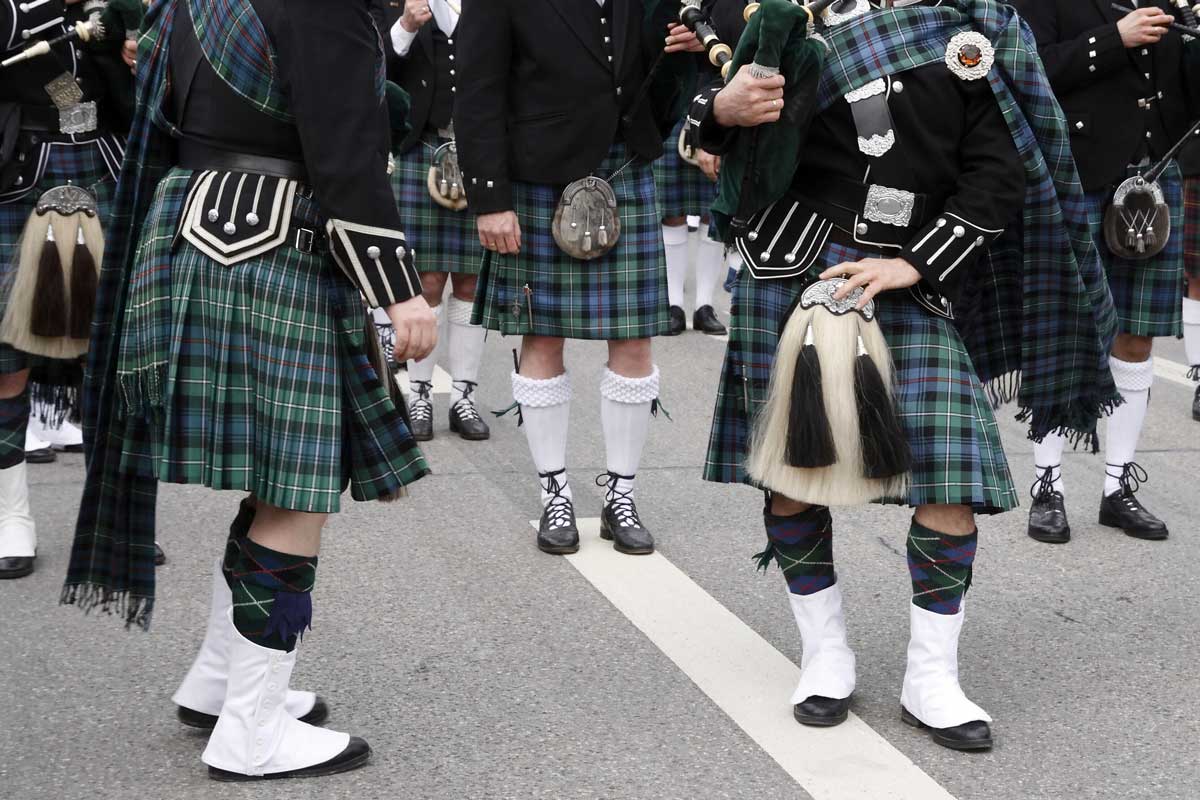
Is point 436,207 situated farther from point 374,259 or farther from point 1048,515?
point 374,259

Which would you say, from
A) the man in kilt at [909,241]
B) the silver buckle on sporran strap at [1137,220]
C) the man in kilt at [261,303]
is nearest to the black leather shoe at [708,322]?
the silver buckle on sporran strap at [1137,220]

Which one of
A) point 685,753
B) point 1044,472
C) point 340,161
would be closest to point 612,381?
point 1044,472

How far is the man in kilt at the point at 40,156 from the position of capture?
4023 millimetres

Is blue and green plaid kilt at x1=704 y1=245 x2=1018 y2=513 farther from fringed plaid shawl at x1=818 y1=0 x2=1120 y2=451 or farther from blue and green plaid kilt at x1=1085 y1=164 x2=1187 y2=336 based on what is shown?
blue and green plaid kilt at x1=1085 y1=164 x2=1187 y2=336

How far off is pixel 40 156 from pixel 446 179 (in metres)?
1.78

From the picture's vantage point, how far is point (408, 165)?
5656 mm

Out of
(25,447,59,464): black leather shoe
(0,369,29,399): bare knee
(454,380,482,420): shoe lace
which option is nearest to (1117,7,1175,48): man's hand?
(454,380,482,420): shoe lace

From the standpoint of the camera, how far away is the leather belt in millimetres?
2768

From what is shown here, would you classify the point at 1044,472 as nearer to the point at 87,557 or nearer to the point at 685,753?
the point at 685,753

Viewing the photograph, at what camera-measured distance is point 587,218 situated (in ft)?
Answer: 14.1

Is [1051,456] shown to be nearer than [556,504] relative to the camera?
No

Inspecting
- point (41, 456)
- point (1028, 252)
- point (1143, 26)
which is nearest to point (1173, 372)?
point (1143, 26)

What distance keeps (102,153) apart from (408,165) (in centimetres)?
160

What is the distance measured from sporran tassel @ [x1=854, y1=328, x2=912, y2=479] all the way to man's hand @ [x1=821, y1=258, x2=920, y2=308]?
0.42ft
